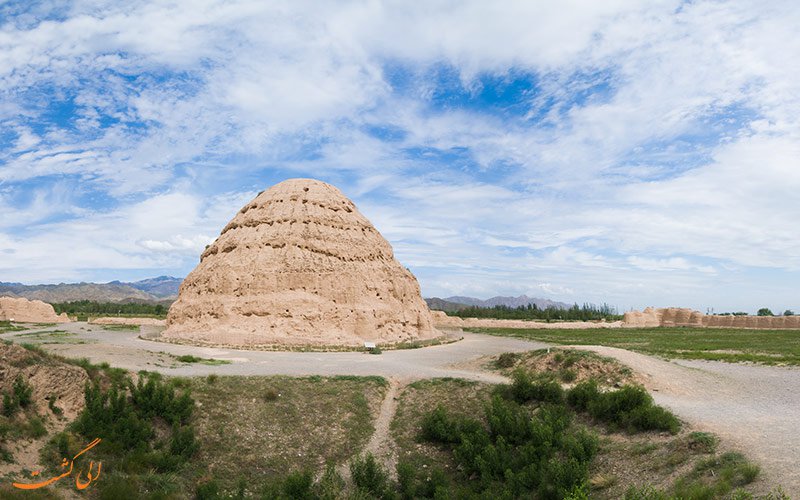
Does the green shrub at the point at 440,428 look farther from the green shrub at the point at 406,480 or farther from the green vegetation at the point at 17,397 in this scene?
the green vegetation at the point at 17,397

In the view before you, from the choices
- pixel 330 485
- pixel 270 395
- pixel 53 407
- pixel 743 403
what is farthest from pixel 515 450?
pixel 53 407

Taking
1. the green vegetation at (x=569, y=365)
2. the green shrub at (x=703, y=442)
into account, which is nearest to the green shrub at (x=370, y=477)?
the green shrub at (x=703, y=442)

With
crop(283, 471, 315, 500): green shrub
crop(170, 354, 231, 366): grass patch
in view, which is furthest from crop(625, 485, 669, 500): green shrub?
crop(170, 354, 231, 366): grass patch

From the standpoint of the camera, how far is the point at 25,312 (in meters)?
58.6

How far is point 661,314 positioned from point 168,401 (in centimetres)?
8073

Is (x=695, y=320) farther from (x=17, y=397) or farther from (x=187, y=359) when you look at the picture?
(x=17, y=397)

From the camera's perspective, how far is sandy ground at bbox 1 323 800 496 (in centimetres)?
1116

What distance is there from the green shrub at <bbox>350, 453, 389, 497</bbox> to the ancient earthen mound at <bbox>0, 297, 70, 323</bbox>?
59.2m

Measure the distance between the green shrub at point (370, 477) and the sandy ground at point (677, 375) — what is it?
94.2 inches

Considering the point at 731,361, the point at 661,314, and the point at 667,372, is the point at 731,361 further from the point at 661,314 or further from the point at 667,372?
the point at 661,314

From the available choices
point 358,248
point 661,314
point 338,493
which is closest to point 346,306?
point 358,248

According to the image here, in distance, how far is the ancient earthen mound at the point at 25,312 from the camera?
57.1 m

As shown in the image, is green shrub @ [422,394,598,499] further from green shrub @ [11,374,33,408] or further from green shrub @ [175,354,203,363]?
green shrub @ [175,354,203,363]

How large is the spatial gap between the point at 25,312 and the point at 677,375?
67.3 meters
